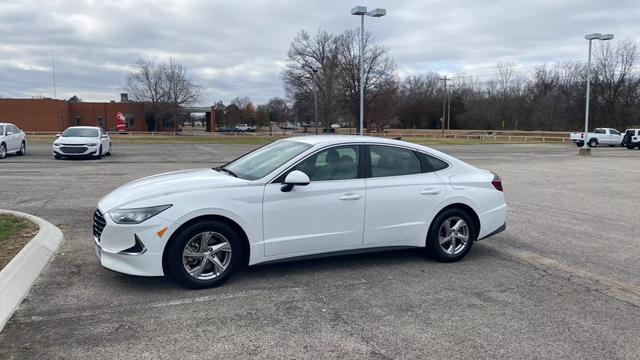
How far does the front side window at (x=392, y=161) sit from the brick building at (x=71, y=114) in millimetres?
69872

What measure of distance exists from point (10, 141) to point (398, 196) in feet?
76.6

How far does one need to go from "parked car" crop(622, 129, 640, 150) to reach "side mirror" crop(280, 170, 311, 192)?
147ft

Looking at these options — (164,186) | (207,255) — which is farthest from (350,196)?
(164,186)

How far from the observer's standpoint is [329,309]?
4.55 meters

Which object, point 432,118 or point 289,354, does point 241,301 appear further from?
point 432,118

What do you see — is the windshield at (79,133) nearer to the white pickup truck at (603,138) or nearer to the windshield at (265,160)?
the windshield at (265,160)

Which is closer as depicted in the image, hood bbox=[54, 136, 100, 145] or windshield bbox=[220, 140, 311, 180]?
windshield bbox=[220, 140, 311, 180]

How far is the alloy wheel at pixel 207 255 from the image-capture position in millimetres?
4934

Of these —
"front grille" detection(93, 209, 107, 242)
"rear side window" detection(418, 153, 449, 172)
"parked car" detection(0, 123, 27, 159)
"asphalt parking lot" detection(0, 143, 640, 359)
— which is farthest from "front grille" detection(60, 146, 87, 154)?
"rear side window" detection(418, 153, 449, 172)

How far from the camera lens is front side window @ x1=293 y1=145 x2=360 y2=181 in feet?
17.8

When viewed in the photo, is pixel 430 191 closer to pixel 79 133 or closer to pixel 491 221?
pixel 491 221

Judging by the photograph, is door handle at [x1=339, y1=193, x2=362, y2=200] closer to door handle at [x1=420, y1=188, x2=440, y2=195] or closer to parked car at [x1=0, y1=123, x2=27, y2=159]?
door handle at [x1=420, y1=188, x2=440, y2=195]

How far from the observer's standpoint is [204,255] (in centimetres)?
496

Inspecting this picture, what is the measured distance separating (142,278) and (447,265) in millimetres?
3474
